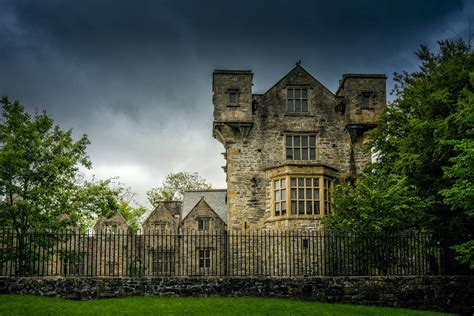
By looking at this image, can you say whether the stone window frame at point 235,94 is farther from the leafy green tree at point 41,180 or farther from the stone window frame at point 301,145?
the leafy green tree at point 41,180

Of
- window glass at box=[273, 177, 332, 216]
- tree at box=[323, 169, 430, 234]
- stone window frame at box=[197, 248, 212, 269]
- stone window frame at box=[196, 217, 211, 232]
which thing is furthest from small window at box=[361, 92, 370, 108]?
stone window frame at box=[196, 217, 211, 232]

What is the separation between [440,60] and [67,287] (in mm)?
20885

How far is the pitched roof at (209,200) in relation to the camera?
146 ft

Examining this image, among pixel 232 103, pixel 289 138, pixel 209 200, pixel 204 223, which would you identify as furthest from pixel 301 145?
pixel 209 200

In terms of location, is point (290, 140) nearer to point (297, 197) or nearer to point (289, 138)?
point (289, 138)

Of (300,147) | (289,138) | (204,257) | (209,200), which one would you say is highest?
(289,138)

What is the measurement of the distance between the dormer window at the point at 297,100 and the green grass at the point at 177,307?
17.0 metres

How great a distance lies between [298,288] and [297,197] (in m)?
12.1

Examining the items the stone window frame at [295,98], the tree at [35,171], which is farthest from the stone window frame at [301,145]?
the tree at [35,171]

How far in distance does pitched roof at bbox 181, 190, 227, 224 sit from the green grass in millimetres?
25988

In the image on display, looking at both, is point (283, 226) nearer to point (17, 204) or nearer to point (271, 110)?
point (271, 110)

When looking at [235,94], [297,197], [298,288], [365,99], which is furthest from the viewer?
[365,99]

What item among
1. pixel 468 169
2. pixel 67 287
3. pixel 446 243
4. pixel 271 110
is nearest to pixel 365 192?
pixel 446 243

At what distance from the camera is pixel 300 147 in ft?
106
